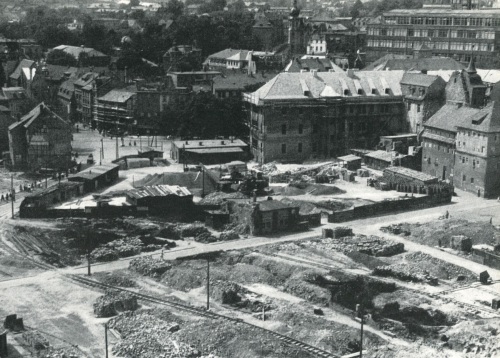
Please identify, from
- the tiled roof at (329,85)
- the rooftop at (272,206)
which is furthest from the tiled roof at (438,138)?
the rooftop at (272,206)

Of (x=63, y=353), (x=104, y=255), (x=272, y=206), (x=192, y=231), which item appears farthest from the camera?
(x=272, y=206)

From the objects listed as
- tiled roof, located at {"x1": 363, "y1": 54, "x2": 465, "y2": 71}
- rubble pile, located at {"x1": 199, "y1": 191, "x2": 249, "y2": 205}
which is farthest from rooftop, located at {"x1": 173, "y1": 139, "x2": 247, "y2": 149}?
tiled roof, located at {"x1": 363, "y1": 54, "x2": 465, "y2": 71}

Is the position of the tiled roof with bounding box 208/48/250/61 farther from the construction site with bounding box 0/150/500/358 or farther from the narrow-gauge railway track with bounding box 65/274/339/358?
the narrow-gauge railway track with bounding box 65/274/339/358

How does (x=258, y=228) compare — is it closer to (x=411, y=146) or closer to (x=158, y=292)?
(x=158, y=292)

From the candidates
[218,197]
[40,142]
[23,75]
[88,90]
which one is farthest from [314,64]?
[218,197]

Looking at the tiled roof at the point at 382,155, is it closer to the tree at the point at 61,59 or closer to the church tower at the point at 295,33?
the church tower at the point at 295,33

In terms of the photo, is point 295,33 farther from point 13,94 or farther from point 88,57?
point 13,94

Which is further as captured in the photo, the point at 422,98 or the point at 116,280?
the point at 422,98
